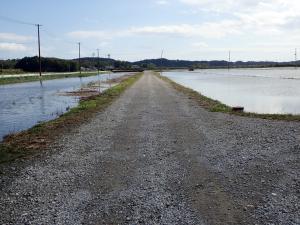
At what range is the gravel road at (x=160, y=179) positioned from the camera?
7.23 metres

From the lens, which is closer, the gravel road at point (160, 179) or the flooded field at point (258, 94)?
the gravel road at point (160, 179)

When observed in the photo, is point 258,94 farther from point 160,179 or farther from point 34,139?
point 160,179

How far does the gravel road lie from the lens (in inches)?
285

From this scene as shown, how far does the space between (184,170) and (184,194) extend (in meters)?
1.89

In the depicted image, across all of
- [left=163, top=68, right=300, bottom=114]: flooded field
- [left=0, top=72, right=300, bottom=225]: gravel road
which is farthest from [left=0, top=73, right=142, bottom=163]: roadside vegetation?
[left=163, top=68, right=300, bottom=114]: flooded field

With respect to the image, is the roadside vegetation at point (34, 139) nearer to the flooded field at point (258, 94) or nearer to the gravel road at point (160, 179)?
the gravel road at point (160, 179)

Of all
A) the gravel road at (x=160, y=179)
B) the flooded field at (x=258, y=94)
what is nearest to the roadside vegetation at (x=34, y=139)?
the gravel road at (x=160, y=179)

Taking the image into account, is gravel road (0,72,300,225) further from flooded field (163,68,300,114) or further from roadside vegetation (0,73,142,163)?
flooded field (163,68,300,114)

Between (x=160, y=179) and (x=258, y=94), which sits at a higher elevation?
(x=258, y=94)

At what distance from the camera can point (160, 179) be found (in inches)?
370

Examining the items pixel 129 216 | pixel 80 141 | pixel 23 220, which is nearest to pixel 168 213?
pixel 129 216

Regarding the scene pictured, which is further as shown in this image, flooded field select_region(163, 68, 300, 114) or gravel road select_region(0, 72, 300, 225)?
flooded field select_region(163, 68, 300, 114)

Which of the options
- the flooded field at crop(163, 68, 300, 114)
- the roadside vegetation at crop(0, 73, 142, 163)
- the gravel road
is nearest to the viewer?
the gravel road

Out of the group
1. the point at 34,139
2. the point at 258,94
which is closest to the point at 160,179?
the point at 34,139
